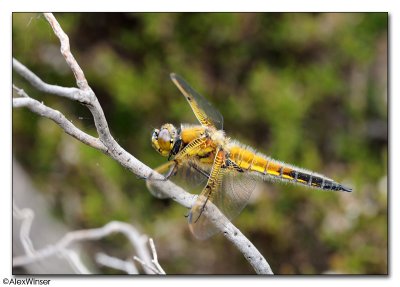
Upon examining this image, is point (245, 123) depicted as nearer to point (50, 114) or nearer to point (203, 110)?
point (203, 110)

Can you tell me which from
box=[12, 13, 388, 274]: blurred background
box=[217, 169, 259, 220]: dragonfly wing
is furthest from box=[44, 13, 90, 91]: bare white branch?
box=[12, 13, 388, 274]: blurred background

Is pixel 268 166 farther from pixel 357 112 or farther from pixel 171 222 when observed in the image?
A: pixel 357 112

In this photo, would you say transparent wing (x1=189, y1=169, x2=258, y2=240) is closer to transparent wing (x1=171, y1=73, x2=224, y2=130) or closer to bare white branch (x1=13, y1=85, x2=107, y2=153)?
transparent wing (x1=171, y1=73, x2=224, y2=130)

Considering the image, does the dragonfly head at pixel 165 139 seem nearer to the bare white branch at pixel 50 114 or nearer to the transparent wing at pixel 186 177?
the transparent wing at pixel 186 177

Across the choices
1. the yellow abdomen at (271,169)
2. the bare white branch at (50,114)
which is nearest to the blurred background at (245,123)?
the yellow abdomen at (271,169)

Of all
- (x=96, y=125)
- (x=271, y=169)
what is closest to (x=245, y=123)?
(x=271, y=169)
